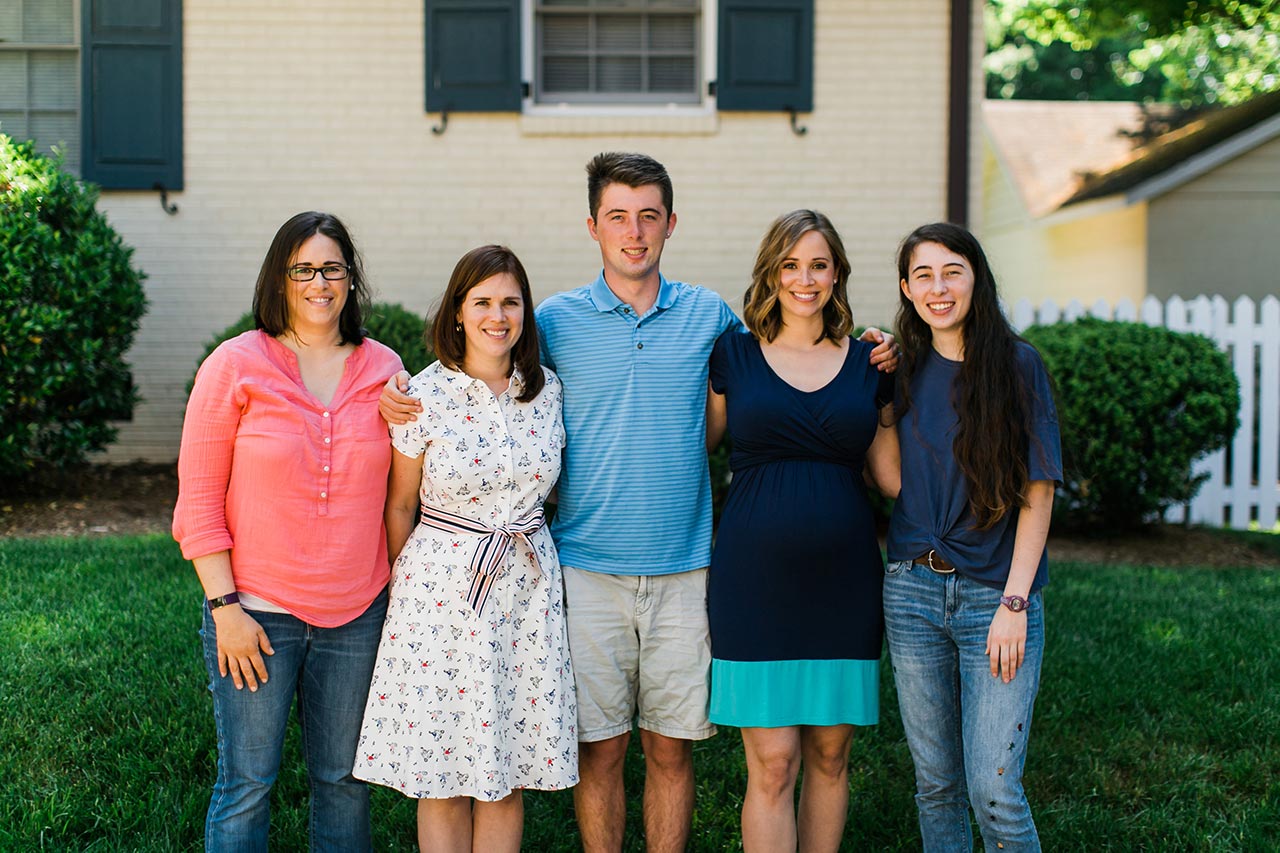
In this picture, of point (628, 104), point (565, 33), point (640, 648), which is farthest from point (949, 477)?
point (565, 33)

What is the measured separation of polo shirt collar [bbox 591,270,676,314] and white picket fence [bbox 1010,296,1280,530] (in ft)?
18.0

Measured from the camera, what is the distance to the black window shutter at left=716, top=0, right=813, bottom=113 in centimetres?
769

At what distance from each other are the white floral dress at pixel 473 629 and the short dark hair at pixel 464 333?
4cm

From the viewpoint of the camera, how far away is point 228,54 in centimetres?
770

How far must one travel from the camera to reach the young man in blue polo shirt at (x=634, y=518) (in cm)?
308

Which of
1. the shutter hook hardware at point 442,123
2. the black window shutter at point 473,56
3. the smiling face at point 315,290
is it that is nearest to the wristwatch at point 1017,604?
the smiling face at point 315,290

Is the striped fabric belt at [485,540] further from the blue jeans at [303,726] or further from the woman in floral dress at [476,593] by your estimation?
the blue jeans at [303,726]

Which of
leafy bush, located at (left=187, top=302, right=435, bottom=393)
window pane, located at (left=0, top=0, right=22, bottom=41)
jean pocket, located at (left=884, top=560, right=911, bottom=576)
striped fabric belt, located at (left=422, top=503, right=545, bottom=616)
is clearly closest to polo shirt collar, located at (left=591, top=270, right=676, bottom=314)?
striped fabric belt, located at (left=422, top=503, right=545, bottom=616)

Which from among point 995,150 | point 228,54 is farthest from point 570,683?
point 995,150

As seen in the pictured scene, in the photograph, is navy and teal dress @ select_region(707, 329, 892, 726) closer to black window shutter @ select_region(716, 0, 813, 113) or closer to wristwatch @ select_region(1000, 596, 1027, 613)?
wristwatch @ select_region(1000, 596, 1027, 613)

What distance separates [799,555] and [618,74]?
5953 mm

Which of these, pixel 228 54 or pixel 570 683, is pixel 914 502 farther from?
pixel 228 54

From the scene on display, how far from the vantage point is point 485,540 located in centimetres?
287

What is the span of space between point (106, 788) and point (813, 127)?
6.22 metres
